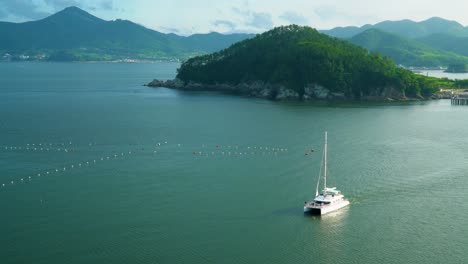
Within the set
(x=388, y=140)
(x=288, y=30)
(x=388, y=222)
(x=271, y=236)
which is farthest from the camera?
(x=288, y=30)

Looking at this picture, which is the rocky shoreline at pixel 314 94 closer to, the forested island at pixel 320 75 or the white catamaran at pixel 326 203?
the forested island at pixel 320 75

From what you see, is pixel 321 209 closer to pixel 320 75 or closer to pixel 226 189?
pixel 226 189

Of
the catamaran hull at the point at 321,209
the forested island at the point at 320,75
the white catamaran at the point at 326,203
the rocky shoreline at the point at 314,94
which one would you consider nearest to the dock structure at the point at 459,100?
the rocky shoreline at the point at 314,94

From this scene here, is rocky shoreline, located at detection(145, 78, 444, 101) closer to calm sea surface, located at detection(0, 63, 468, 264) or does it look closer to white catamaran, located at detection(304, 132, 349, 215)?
calm sea surface, located at detection(0, 63, 468, 264)

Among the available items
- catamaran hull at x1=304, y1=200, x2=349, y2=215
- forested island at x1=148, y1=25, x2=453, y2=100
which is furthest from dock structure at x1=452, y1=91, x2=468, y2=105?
catamaran hull at x1=304, y1=200, x2=349, y2=215

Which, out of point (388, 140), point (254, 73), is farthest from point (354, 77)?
point (388, 140)

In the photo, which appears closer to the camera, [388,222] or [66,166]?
[388,222]

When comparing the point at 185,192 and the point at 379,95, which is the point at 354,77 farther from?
the point at 185,192
